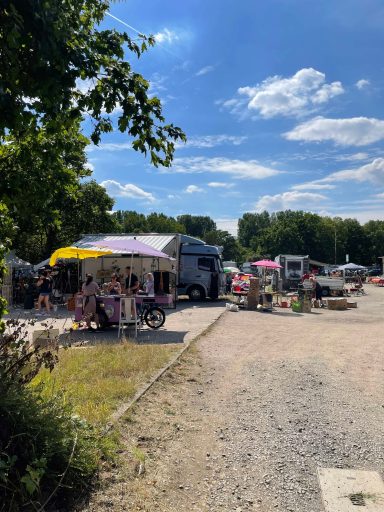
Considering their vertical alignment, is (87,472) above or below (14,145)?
below

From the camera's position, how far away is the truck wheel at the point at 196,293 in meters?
24.9

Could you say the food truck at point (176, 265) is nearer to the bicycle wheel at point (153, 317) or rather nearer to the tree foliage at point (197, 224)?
the bicycle wheel at point (153, 317)

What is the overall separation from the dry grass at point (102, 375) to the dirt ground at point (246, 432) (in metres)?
0.30

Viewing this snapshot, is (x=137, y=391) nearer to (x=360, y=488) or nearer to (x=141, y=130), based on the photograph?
(x=360, y=488)

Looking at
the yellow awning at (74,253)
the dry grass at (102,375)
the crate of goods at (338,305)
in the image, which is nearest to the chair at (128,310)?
the yellow awning at (74,253)

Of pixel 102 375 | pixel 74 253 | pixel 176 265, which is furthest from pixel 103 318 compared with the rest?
pixel 176 265

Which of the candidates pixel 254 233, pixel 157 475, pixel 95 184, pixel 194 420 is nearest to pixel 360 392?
pixel 194 420

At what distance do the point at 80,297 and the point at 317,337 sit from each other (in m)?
6.31

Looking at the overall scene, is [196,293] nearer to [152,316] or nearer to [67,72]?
[152,316]

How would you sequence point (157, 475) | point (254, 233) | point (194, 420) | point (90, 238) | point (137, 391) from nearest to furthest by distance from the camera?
point (157, 475), point (194, 420), point (137, 391), point (90, 238), point (254, 233)

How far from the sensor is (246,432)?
5090 mm

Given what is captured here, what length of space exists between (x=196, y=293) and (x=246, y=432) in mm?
19866

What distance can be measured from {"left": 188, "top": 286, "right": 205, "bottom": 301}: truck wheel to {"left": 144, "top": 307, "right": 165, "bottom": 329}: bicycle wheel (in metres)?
11.3

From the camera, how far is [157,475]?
13.1 ft
